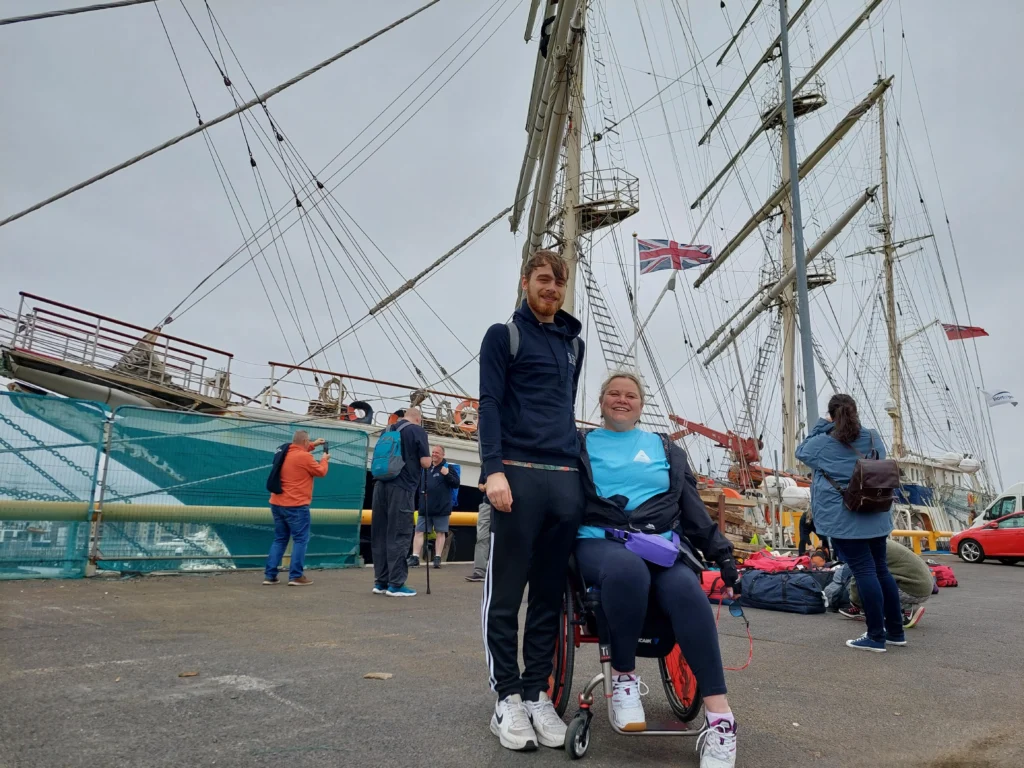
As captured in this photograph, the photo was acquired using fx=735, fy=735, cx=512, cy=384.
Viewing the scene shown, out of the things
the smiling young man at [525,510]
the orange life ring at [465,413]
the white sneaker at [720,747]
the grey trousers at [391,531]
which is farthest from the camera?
the orange life ring at [465,413]

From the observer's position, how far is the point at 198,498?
8.23 meters

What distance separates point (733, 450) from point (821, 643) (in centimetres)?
3191

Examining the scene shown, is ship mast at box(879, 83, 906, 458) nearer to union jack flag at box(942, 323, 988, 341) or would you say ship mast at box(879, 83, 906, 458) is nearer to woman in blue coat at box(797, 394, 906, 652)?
union jack flag at box(942, 323, 988, 341)

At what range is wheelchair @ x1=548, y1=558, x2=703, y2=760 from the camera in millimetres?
2477

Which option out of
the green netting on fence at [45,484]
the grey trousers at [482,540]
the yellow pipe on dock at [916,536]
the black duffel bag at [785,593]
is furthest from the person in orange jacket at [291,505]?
the yellow pipe on dock at [916,536]

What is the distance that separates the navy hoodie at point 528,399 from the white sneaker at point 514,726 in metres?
0.81

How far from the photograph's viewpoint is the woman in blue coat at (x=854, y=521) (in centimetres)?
487

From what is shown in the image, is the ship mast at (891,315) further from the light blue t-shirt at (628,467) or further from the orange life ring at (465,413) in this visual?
the light blue t-shirt at (628,467)

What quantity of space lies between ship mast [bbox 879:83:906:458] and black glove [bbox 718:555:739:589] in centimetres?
4109

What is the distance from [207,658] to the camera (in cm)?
371

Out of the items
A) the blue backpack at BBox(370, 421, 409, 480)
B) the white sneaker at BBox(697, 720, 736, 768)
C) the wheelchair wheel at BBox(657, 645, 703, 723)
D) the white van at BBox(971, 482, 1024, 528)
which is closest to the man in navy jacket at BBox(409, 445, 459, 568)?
the blue backpack at BBox(370, 421, 409, 480)

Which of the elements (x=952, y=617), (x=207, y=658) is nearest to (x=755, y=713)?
(x=207, y=658)

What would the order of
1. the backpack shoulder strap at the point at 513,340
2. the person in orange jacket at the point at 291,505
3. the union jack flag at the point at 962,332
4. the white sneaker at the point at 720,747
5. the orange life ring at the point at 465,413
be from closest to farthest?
the white sneaker at the point at 720,747 < the backpack shoulder strap at the point at 513,340 < the person in orange jacket at the point at 291,505 < the orange life ring at the point at 465,413 < the union jack flag at the point at 962,332

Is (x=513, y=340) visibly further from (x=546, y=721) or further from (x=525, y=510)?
(x=546, y=721)
